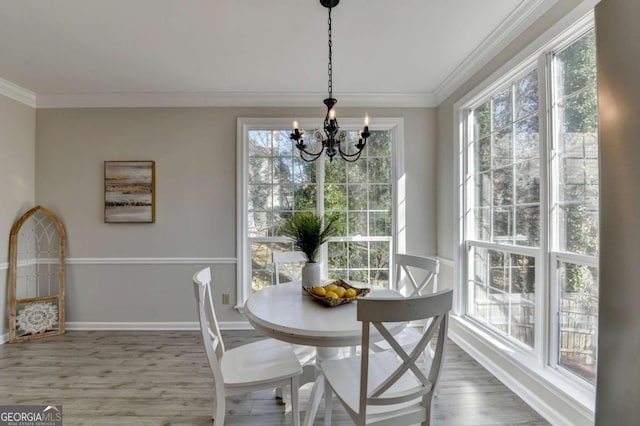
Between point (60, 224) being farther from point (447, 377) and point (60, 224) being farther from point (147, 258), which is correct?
point (447, 377)

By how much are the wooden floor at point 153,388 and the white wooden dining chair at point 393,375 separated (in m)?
0.63

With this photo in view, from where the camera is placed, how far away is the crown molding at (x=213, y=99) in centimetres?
326

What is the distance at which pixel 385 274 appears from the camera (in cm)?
342

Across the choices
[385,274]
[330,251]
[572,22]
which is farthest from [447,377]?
[572,22]

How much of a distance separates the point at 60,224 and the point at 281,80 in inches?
112

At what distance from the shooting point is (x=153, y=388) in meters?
2.18

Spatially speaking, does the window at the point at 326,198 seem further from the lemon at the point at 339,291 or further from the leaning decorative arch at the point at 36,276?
the leaning decorative arch at the point at 36,276

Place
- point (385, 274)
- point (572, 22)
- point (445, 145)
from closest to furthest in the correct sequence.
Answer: point (572, 22)
point (445, 145)
point (385, 274)

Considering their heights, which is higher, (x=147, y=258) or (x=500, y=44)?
(x=500, y=44)

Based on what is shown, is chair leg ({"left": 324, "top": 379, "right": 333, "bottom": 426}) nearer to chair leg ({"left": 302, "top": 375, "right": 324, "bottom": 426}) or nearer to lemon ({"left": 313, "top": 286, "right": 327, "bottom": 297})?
chair leg ({"left": 302, "top": 375, "right": 324, "bottom": 426})

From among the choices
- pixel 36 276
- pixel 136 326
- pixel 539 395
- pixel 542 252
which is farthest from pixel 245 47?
pixel 36 276

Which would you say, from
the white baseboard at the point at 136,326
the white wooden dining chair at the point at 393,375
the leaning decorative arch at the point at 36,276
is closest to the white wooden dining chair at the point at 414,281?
the white wooden dining chair at the point at 393,375

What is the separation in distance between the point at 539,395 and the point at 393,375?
4.55 ft

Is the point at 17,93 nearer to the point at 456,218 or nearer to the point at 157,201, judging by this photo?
the point at 157,201
